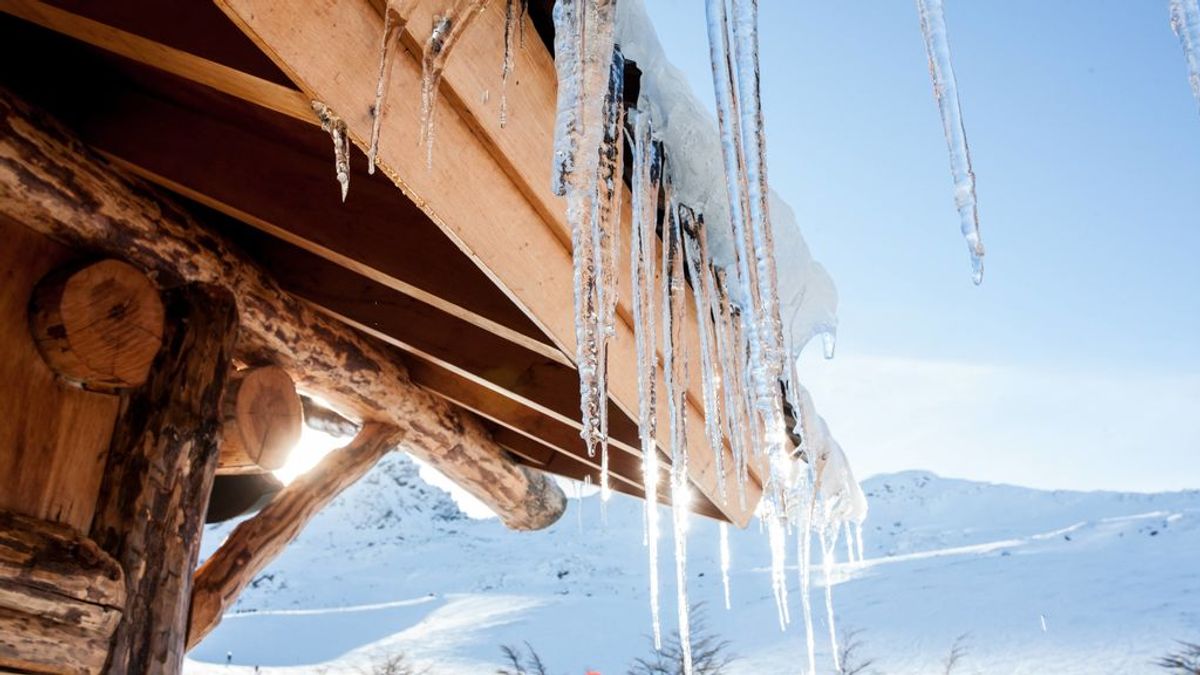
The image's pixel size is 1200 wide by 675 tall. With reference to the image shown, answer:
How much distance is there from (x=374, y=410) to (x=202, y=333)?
799 millimetres

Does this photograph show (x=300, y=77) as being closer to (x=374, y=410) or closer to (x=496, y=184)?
(x=496, y=184)

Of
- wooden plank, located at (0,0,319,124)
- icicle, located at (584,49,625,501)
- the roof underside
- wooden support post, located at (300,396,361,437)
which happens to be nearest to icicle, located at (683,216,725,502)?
icicle, located at (584,49,625,501)

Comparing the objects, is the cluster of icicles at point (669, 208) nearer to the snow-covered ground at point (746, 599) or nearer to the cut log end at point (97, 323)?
the cut log end at point (97, 323)

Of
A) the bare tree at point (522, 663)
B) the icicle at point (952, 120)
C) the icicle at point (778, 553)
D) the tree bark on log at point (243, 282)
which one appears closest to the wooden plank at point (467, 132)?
the icicle at point (952, 120)

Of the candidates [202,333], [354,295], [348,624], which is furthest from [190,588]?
[348,624]

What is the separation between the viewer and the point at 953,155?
3.07 ft

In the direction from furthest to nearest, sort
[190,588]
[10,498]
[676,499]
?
[676,499] → [190,588] → [10,498]

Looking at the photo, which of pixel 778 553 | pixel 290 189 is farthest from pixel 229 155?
pixel 778 553

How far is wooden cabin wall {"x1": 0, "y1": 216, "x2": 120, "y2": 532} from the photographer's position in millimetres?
1552

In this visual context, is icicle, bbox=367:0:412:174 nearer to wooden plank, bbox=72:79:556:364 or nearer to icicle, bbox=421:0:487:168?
icicle, bbox=421:0:487:168

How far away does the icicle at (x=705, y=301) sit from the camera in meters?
1.78

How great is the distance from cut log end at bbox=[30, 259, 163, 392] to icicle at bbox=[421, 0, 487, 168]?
93 centimetres

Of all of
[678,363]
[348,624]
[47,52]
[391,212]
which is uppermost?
[47,52]

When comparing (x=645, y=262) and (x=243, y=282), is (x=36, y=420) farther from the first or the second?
(x=645, y=262)
